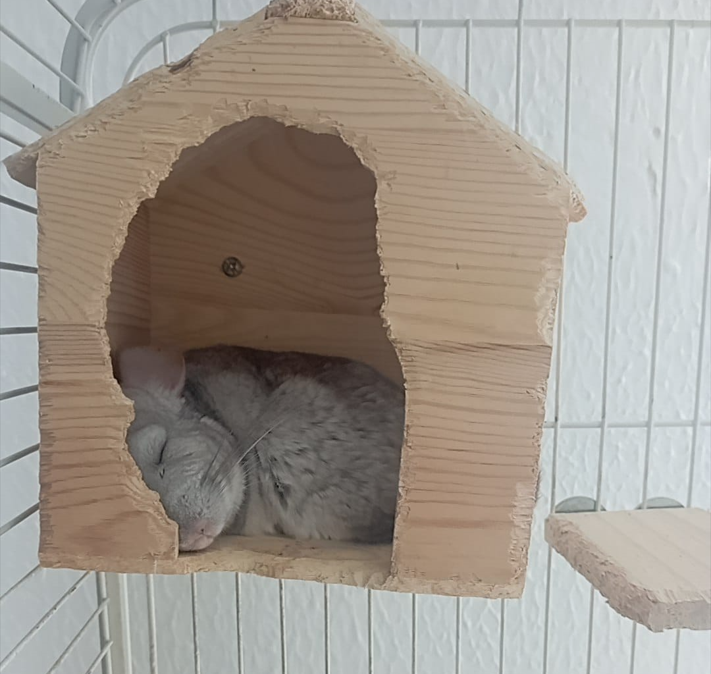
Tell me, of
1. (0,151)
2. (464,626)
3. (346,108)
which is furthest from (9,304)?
(464,626)

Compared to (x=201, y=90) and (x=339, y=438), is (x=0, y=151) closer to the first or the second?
(x=201, y=90)

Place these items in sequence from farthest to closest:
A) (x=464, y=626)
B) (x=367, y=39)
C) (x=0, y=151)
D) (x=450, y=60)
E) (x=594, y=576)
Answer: (x=464, y=626)
(x=450, y=60)
(x=0, y=151)
(x=594, y=576)
(x=367, y=39)

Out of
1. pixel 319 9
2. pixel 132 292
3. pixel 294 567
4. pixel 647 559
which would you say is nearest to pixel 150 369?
pixel 132 292

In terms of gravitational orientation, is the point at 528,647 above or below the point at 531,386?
below

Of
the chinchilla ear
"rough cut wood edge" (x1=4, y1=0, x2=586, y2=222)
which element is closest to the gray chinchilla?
the chinchilla ear

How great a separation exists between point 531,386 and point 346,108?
273mm

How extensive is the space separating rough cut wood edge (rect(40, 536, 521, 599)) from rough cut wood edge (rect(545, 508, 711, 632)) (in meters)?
0.15

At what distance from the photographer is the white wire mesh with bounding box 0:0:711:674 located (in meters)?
0.99

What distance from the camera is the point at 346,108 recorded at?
564 mm

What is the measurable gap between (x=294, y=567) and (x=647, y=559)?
384 mm

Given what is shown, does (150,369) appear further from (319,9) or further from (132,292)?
(319,9)

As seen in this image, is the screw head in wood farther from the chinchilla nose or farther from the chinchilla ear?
the chinchilla nose

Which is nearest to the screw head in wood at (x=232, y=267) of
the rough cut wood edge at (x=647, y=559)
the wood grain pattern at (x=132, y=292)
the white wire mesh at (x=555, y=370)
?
the wood grain pattern at (x=132, y=292)

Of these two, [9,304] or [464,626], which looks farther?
[464,626]
